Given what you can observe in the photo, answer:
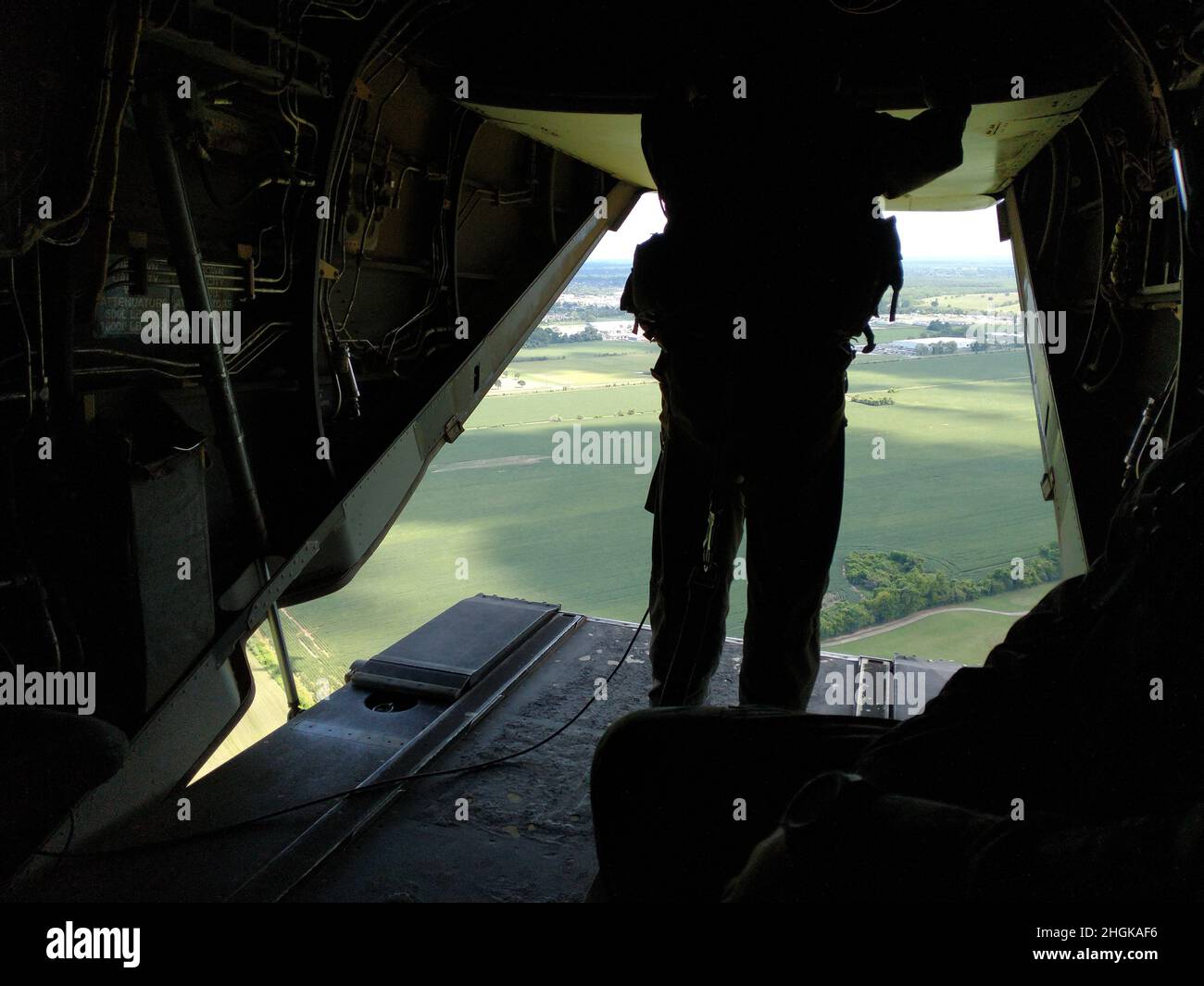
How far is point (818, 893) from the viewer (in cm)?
95

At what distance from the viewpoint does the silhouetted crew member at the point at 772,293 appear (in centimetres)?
224

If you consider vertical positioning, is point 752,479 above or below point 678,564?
above

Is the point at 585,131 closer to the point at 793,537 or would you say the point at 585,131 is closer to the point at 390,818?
the point at 793,537

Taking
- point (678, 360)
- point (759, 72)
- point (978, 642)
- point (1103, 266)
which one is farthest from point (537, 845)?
point (978, 642)

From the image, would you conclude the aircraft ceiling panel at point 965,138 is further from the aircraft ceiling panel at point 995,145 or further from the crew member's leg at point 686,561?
the crew member's leg at point 686,561

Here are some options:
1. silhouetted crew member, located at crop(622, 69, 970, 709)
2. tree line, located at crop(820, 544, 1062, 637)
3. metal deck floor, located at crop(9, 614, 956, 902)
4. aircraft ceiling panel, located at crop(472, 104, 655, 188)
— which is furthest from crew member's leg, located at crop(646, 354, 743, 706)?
tree line, located at crop(820, 544, 1062, 637)

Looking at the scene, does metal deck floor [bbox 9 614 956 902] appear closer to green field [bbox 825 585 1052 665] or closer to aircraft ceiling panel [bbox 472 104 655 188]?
aircraft ceiling panel [bbox 472 104 655 188]

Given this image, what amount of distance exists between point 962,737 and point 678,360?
1366 mm

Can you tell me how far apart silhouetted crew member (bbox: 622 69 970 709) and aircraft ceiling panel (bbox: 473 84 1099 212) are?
1316 mm

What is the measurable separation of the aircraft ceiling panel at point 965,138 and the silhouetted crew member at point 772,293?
132 cm

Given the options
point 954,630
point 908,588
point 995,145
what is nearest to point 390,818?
point 995,145

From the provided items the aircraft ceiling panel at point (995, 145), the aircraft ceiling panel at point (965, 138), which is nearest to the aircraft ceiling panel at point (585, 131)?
the aircraft ceiling panel at point (965, 138)

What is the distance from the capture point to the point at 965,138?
380cm

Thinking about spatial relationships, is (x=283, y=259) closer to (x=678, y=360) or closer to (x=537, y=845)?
(x=678, y=360)
